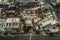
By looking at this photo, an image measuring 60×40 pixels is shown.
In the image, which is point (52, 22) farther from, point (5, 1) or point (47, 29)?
point (5, 1)

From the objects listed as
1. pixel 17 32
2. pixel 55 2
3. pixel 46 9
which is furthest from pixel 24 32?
pixel 55 2

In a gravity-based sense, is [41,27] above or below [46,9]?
below

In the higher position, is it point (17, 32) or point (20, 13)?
point (20, 13)

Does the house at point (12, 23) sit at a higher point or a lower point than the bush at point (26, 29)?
higher

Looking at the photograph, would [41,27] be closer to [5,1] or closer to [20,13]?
[20,13]

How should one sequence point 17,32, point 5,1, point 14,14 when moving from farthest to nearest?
point 5,1 < point 14,14 < point 17,32

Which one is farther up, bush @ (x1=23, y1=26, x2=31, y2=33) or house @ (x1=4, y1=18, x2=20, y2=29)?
house @ (x1=4, y1=18, x2=20, y2=29)

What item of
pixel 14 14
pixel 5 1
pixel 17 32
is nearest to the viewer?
pixel 17 32

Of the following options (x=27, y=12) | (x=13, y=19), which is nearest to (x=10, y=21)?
(x=13, y=19)

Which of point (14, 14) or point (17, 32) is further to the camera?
point (14, 14)
